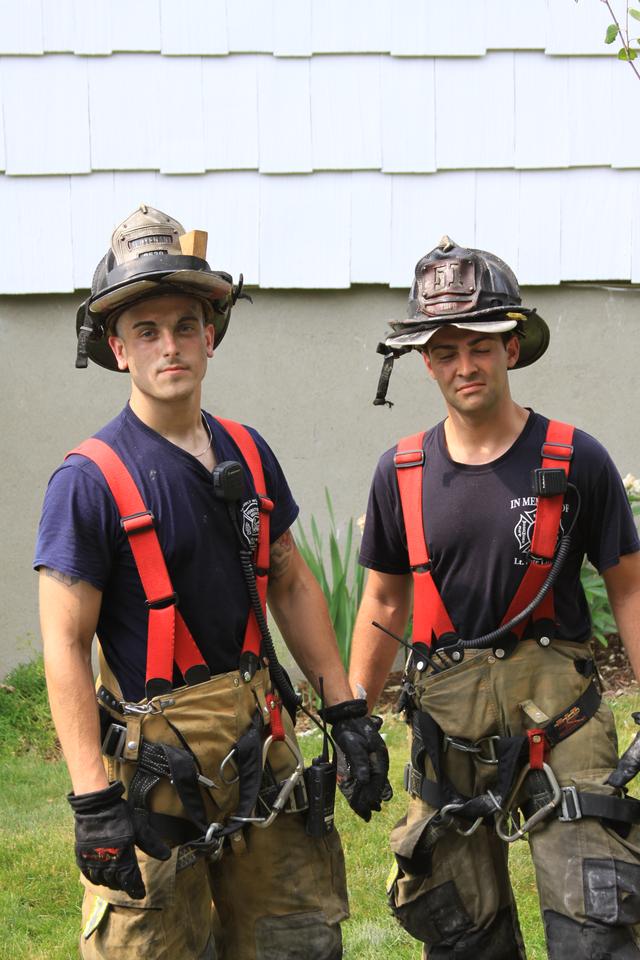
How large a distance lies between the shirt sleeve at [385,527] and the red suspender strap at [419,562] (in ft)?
0.18

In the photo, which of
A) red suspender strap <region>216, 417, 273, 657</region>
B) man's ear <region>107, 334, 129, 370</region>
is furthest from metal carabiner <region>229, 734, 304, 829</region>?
man's ear <region>107, 334, 129, 370</region>

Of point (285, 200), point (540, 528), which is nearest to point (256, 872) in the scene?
point (540, 528)

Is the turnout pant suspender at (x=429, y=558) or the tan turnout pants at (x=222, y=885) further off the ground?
the turnout pant suspender at (x=429, y=558)

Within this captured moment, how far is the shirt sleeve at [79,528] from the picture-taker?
3.09 metres

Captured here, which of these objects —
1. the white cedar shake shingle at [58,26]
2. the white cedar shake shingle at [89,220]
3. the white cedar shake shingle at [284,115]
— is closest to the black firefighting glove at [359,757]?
the white cedar shake shingle at [89,220]

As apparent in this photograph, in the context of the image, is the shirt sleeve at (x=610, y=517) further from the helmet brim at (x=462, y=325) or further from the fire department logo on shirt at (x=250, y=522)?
the fire department logo on shirt at (x=250, y=522)

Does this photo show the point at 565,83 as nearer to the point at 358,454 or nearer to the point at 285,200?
the point at 285,200

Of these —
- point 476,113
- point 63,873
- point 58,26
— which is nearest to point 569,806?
point 63,873

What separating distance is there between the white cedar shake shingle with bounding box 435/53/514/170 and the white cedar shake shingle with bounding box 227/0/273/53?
35.8 inches

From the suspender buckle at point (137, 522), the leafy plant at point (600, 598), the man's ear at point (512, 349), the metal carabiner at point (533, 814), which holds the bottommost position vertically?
the leafy plant at point (600, 598)

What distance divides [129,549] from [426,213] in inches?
149

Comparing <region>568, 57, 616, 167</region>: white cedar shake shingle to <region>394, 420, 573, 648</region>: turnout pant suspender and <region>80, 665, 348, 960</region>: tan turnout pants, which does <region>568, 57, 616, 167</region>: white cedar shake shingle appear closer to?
<region>394, 420, 573, 648</region>: turnout pant suspender

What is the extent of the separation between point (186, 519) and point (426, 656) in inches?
34.3

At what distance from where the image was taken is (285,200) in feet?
21.0
